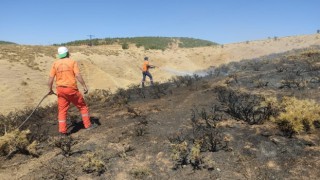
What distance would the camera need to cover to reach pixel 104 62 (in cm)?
3275

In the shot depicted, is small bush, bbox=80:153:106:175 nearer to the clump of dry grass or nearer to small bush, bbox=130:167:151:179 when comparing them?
small bush, bbox=130:167:151:179

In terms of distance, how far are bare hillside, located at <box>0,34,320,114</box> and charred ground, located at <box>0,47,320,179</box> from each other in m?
13.3

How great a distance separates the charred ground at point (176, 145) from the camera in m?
5.55

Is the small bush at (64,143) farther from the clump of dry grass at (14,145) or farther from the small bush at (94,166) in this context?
the small bush at (94,166)

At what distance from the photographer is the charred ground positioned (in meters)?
5.55

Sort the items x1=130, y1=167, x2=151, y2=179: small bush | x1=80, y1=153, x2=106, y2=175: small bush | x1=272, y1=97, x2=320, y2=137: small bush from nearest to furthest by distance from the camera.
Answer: x1=130, y1=167, x2=151, y2=179: small bush
x1=80, y1=153, x2=106, y2=175: small bush
x1=272, y1=97, x2=320, y2=137: small bush

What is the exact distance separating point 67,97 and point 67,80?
349 mm

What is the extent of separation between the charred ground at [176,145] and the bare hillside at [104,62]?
43.8 feet

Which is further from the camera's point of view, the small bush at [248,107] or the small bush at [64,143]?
the small bush at [248,107]

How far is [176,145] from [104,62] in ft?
90.1

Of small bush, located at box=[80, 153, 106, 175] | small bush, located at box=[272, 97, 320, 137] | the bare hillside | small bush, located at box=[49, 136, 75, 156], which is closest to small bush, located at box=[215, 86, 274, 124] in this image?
small bush, located at box=[272, 97, 320, 137]

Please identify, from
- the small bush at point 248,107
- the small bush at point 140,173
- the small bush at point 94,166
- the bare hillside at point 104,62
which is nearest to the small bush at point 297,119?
the small bush at point 248,107

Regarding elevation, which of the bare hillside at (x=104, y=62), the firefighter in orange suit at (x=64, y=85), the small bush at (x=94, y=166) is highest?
the firefighter in orange suit at (x=64, y=85)

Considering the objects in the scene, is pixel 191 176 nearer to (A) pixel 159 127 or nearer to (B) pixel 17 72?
(A) pixel 159 127
